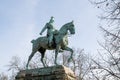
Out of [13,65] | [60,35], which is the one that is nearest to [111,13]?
[60,35]

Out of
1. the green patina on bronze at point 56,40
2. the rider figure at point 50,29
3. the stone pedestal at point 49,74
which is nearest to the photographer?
the stone pedestal at point 49,74

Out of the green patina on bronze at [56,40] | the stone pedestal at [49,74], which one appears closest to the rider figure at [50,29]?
the green patina on bronze at [56,40]

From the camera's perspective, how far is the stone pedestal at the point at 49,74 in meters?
14.6

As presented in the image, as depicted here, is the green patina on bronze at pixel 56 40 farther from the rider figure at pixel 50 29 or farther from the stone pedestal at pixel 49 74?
the stone pedestal at pixel 49 74

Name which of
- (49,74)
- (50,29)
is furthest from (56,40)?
(49,74)

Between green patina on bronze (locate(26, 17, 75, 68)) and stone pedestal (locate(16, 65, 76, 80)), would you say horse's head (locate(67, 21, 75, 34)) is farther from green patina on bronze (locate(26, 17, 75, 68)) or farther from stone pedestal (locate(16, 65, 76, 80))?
stone pedestal (locate(16, 65, 76, 80))

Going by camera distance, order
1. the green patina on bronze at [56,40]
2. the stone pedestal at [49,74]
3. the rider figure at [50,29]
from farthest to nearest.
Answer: the rider figure at [50,29], the green patina on bronze at [56,40], the stone pedestal at [49,74]

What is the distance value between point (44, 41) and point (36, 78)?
1846mm

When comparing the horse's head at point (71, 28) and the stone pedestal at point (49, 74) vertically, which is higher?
the horse's head at point (71, 28)

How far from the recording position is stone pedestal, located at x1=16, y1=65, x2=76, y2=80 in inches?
575

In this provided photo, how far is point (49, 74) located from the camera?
48.7 feet

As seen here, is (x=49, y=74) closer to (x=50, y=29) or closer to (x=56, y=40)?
(x=56, y=40)

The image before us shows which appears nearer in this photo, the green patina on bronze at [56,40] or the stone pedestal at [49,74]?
the stone pedestal at [49,74]

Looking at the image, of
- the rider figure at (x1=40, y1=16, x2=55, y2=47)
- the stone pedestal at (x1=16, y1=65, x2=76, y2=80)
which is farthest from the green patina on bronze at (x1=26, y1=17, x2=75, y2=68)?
the stone pedestal at (x1=16, y1=65, x2=76, y2=80)
